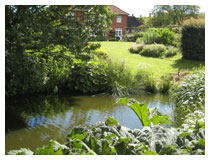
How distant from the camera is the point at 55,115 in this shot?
5227mm

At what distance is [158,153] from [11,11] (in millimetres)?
4798

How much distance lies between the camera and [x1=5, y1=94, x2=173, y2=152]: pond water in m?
A: 4.11

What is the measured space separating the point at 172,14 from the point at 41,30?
1336cm

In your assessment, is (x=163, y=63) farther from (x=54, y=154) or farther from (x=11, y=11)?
(x=54, y=154)

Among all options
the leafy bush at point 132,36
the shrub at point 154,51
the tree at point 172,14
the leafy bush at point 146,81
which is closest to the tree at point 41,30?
the leafy bush at point 146,81

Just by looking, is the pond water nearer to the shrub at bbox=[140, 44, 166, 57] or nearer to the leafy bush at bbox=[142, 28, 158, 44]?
the shrub at bbox=[140, 44, 166, 57]

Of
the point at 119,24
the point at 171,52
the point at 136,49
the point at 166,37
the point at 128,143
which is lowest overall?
the point at 128,143

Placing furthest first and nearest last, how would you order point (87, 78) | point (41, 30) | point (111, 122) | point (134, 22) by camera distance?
point (134, 22), point (87, 78), point (41, 30), point (111, 122)

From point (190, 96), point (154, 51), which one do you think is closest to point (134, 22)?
point (154, 51)

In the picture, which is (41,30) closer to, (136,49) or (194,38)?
(194,38)

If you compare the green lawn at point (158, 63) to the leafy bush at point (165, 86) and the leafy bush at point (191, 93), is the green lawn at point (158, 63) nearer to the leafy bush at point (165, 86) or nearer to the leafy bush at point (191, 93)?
the leafy bush at point (165, 86)

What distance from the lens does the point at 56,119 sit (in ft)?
16.3

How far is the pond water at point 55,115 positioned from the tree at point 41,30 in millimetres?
641

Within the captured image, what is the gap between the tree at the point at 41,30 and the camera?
4844 mm
